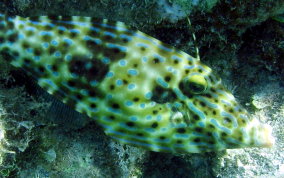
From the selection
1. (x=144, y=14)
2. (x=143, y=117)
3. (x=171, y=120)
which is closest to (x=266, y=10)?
(x=144, y=14)

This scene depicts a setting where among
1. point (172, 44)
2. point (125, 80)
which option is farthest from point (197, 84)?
point (172, 44)

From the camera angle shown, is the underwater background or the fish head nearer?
the fish head

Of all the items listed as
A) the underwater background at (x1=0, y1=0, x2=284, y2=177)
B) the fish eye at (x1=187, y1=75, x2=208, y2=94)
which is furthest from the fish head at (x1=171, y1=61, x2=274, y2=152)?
the underwater background at (x1=0, y1=0, x2=284, y2=177)

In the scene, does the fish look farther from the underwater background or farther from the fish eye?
the underwater background

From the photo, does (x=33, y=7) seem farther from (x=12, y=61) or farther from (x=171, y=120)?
(x=171, y=120)

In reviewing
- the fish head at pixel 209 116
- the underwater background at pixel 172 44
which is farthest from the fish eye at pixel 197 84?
the underwater background at pixel 172 44

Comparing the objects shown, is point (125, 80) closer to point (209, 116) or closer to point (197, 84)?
point (197, 84)

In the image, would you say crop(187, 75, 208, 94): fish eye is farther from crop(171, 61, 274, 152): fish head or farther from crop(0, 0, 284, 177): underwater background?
crop(0, 0, 284, 177): underwater background

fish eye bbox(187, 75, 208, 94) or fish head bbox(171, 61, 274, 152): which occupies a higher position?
fish eye bbox(187, 75, 208, 94)

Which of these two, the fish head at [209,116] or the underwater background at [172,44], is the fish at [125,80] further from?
the underwater background at [172,44]
